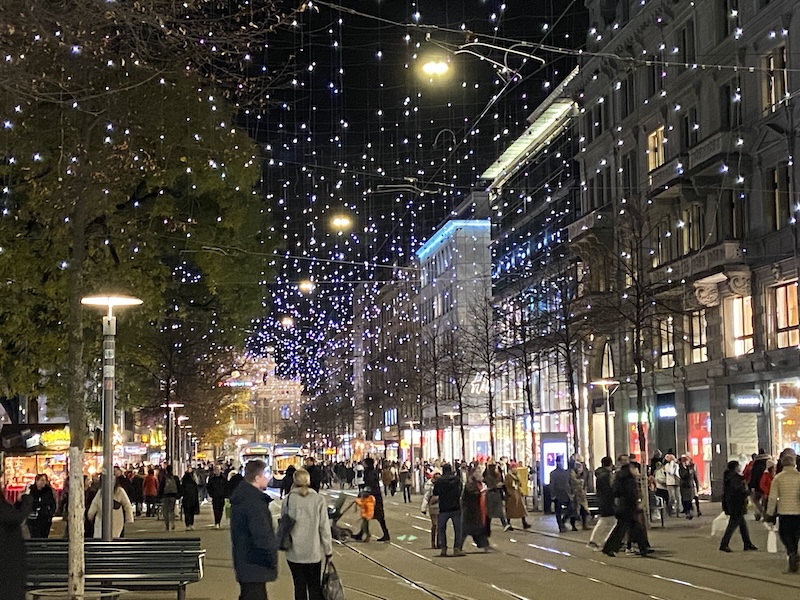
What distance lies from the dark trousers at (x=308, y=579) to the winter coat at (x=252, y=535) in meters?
1.69

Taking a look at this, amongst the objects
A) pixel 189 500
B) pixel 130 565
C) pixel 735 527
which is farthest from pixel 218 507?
pixel 130 565

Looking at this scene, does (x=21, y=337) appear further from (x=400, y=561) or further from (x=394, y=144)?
(x=394, y=144)

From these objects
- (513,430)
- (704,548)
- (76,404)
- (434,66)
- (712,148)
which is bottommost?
(704,548)

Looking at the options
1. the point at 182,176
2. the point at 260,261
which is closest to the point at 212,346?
the point at 260,261

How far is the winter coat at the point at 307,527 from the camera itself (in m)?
13.3

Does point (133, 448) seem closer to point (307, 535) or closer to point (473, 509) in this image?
point (473, 509)

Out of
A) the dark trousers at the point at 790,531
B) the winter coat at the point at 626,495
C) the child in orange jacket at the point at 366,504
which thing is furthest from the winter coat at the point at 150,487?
the dark trousers at the point at 790,531

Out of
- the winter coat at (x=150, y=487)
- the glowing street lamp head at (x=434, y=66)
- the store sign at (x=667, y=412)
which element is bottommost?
the winter coat at (x=150, y=487)

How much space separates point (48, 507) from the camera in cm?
2862

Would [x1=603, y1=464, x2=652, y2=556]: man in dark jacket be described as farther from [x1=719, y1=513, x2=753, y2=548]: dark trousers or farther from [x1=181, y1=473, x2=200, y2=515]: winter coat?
[x1=181, y1=473, x2=200, y2=515]: winter coat

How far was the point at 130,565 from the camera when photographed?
53.9ft

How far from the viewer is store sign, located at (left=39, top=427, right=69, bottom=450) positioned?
122 feet

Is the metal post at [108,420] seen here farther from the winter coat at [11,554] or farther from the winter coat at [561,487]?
the winter coat at [561,487]

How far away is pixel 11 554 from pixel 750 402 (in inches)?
1354
